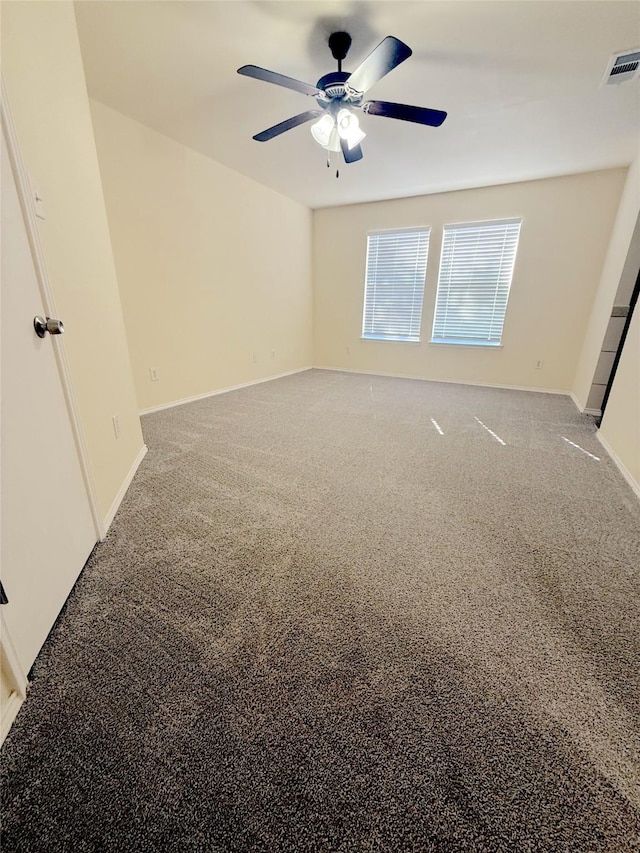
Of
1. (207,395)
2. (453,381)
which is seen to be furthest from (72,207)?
(453,381)

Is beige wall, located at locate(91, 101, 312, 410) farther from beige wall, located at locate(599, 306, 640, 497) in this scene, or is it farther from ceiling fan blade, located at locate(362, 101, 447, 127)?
beige wall, located at locate(599, 306, 640, 497)

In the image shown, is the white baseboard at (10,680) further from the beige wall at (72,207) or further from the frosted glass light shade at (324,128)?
the frosted glass light shade at (324,128)

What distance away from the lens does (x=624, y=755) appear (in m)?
0.82

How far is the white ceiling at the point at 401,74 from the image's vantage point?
172cm

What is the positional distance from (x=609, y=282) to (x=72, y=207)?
4.57 meters

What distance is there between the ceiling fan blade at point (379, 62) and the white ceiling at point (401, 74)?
311 millimetres

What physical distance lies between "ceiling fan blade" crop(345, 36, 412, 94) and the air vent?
147 cm

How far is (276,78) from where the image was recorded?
5.66 ft

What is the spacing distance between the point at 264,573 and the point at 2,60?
2033 millimetres

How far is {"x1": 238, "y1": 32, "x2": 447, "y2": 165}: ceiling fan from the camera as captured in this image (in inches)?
62.6

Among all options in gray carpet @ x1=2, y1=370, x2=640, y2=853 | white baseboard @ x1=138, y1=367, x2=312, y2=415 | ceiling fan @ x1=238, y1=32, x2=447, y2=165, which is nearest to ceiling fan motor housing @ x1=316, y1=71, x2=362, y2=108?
ceiling fan @ x1=238, y1=32, x2=447, y2=165

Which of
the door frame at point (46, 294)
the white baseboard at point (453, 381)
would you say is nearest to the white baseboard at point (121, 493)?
the door frame at point (46, 294)

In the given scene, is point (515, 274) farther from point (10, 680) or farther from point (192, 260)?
point (10, 680)

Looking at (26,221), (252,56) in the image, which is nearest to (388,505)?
(26,221)
